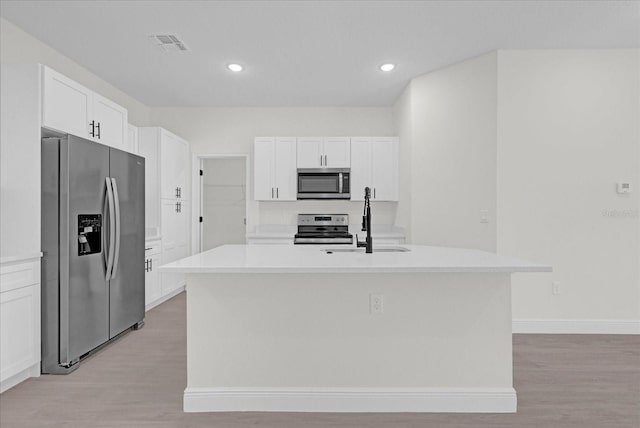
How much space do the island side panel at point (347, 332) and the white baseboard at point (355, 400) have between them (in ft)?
0.13

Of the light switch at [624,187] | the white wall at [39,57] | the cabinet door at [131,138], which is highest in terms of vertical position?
the white wall at [39,57]

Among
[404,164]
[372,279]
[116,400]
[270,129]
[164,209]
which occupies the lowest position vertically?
[116,400]

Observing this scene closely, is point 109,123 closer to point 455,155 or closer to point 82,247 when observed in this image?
point 82,247

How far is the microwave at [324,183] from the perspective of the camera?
17.2ft

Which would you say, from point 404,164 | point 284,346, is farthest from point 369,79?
point 284,346

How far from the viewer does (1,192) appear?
2.70m

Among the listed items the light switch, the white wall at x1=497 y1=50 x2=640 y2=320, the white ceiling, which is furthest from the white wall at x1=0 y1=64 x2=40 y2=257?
the light switch

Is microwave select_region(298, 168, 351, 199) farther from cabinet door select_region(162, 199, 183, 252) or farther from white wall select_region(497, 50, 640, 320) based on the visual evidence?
white wall select_region(497, 50, 640, 320)

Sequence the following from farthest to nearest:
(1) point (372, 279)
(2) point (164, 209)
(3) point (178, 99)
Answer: (3) point (178, 99), (2) point (164, 209), (1) point (372, 279)

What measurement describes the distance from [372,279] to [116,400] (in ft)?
5.71

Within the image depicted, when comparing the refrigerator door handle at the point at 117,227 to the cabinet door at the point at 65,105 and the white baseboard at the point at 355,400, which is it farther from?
the white baseboard at the point at 355,400

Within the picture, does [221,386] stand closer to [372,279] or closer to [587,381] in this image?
[372,279]

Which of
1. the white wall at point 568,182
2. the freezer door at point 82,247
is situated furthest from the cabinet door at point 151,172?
the white wall at point 568,182

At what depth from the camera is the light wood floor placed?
2.17 m
